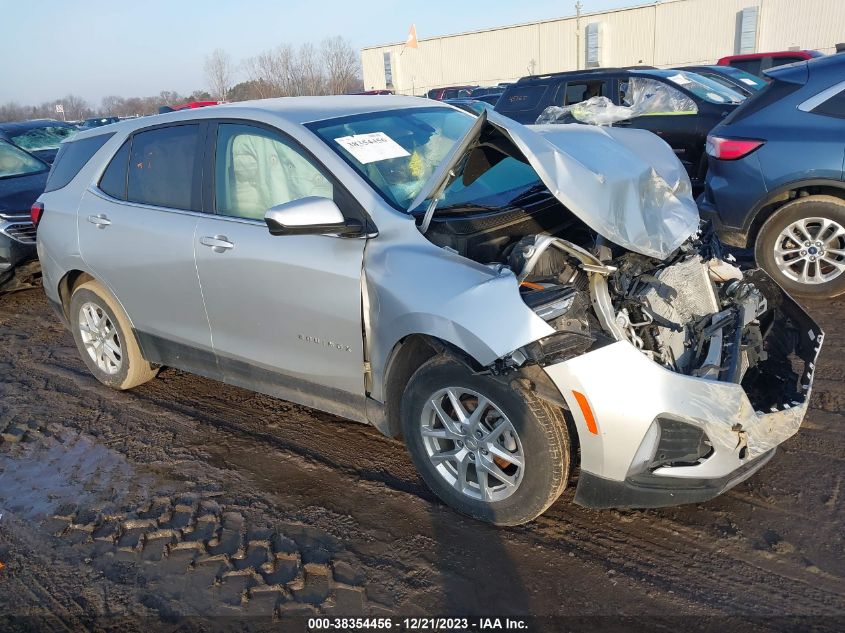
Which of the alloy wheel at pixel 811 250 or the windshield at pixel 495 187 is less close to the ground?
the windshield at pixel 495 187

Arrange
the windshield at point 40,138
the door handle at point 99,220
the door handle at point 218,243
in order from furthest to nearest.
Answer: the windshield at point 40,138, the door handle at point 99,220, the door handle at point 218,243

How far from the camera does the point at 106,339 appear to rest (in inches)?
188

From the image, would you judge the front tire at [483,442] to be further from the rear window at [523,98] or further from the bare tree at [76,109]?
the bare tree at [76,109]

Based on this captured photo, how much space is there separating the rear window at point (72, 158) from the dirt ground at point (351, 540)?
189 centimetres

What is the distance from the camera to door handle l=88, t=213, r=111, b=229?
170 inches

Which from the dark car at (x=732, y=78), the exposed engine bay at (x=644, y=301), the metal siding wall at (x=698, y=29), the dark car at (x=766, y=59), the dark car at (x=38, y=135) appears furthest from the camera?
the metal siding wall at (x=698, y=29)

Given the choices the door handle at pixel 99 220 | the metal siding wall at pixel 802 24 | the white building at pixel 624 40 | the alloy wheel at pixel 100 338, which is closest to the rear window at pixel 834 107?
the door handle at pixel 99 220

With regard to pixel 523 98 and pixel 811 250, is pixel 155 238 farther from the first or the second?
pixel 523 98

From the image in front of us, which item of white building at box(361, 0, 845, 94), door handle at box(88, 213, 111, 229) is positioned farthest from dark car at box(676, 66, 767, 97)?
white building at box(361, 0, 845, 94)

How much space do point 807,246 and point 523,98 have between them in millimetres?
5721

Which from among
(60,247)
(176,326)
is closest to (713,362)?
(176,326)

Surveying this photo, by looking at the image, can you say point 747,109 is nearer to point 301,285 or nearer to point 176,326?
point 301,285

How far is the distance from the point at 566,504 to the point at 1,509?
9.47 feet

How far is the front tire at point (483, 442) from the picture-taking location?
273 cm
